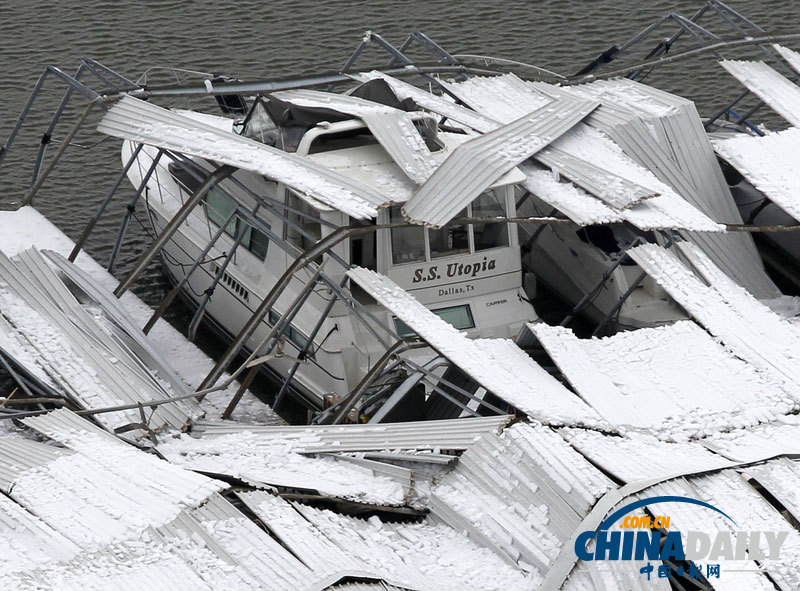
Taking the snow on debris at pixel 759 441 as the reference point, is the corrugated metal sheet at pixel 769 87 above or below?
above

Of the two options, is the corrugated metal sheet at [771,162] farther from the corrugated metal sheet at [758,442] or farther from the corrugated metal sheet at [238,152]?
the corrugated metal sheet at [238,152]

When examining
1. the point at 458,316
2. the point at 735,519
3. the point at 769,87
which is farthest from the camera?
the point at 769,87

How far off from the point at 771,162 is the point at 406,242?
5.69 meters

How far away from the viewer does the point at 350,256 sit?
17031 millimetres

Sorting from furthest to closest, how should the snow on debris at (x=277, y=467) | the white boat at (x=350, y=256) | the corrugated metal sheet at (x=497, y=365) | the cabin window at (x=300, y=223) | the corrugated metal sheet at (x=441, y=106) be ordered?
the corrugated metal sheet at (x=441, y=106) → the cabin window at (x=300, y=223) → the white boat at (x=350, y=256) → the corrugated metal sheet at (x=497, y=365) → the snow on debris at (x=277, y=467)

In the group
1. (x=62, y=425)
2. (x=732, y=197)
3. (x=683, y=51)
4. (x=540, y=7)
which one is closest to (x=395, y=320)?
(x=62, y=425)

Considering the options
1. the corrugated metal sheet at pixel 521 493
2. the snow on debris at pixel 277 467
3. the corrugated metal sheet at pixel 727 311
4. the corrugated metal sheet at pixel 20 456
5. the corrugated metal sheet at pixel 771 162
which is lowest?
the corrugated metal sheet at pixel 20 456

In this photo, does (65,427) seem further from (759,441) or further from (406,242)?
(759,441)

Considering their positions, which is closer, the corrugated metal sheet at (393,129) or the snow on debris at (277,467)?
the snow on debris at (277,467)

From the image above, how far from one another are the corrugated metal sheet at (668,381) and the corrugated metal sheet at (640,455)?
27 centimetres

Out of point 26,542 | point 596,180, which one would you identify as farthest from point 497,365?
point 26,542

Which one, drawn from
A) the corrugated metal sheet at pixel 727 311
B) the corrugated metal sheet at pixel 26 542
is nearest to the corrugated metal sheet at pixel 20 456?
the corrugated metal sheet at pixel 26 542

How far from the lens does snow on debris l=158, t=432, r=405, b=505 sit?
43.6ft

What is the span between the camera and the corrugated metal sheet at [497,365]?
13750 millimetres
